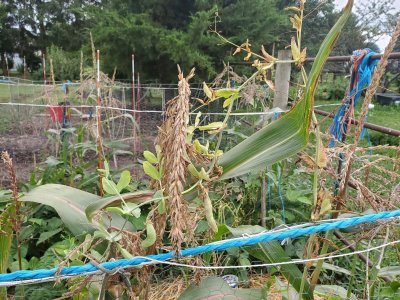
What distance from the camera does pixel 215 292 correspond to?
2.44 feet

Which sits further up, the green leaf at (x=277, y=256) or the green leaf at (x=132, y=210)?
the green leaf at (x=132, y=210)

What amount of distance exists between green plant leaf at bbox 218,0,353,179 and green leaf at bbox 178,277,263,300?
0.82 ft

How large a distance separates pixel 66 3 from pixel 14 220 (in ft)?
69.5

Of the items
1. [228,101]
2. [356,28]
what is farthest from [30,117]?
[356,28]

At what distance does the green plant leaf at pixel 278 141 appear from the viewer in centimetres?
56

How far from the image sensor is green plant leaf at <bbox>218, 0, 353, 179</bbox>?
562mm

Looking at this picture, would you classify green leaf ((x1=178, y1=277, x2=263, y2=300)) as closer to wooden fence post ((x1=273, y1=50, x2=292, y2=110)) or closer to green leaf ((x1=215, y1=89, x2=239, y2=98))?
green leaf ((x1=215, y1=89, x2=239, y2=98))

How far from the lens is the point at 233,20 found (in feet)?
20.0

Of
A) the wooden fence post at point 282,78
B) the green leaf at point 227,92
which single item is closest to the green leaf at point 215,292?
the green leaf at point 227,92

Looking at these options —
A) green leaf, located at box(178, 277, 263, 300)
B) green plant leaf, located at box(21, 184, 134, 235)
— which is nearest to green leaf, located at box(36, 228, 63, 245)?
green plant leaf, located at box(21, 184, 134, 235)

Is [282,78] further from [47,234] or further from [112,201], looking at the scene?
[112,201]

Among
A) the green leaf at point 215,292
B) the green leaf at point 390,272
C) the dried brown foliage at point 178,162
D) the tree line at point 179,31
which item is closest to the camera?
the dried brown foliage at point 178,162

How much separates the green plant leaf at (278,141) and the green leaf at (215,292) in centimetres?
25

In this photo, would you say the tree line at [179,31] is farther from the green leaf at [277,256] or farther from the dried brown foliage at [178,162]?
the dried brown foliage at [178,162]
